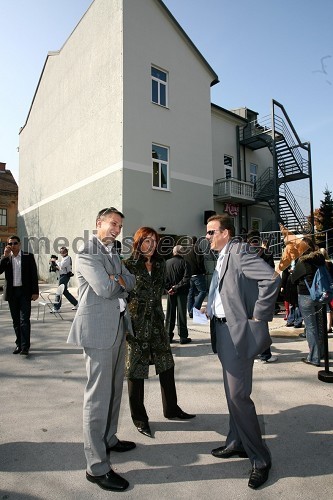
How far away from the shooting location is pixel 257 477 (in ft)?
7.56

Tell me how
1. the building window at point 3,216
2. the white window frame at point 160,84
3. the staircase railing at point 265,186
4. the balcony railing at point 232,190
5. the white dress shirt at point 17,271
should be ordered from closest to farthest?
the white dress shirt at point 17,271 < the white window frame at point 160,84 < the balcony railing at point 232,190 < the staircase railing at point 265,186 < the building window at point 3,216

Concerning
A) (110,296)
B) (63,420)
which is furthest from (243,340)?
(63,420)

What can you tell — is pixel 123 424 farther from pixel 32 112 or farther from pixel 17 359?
pixel 32 112

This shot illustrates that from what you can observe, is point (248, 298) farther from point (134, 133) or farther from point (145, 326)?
point (134, 133)

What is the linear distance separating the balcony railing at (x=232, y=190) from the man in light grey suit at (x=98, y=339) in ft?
51.8

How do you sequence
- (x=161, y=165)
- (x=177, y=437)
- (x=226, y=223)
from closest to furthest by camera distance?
(x=226, y=223)
(x=177, y=437)
(x=161, y=165)

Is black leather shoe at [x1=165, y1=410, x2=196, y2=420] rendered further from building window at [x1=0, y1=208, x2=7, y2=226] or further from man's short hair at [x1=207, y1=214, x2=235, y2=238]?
building window at [x1=0, y1=208, x2=7, y2=226]

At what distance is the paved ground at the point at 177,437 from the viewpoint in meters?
2.29

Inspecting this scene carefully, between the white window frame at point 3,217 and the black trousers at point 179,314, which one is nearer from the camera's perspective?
the black trousers at point 179,314

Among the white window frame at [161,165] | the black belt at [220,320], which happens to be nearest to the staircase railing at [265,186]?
the white window frame at [161,165]

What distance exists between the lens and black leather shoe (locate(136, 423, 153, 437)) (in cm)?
299

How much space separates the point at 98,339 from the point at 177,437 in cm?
135

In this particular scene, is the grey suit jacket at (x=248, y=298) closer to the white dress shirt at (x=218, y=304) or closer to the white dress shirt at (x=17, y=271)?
the white dress shirt at (x=218, y=304)

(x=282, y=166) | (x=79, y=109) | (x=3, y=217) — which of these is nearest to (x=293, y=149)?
(x=282, y=166)
